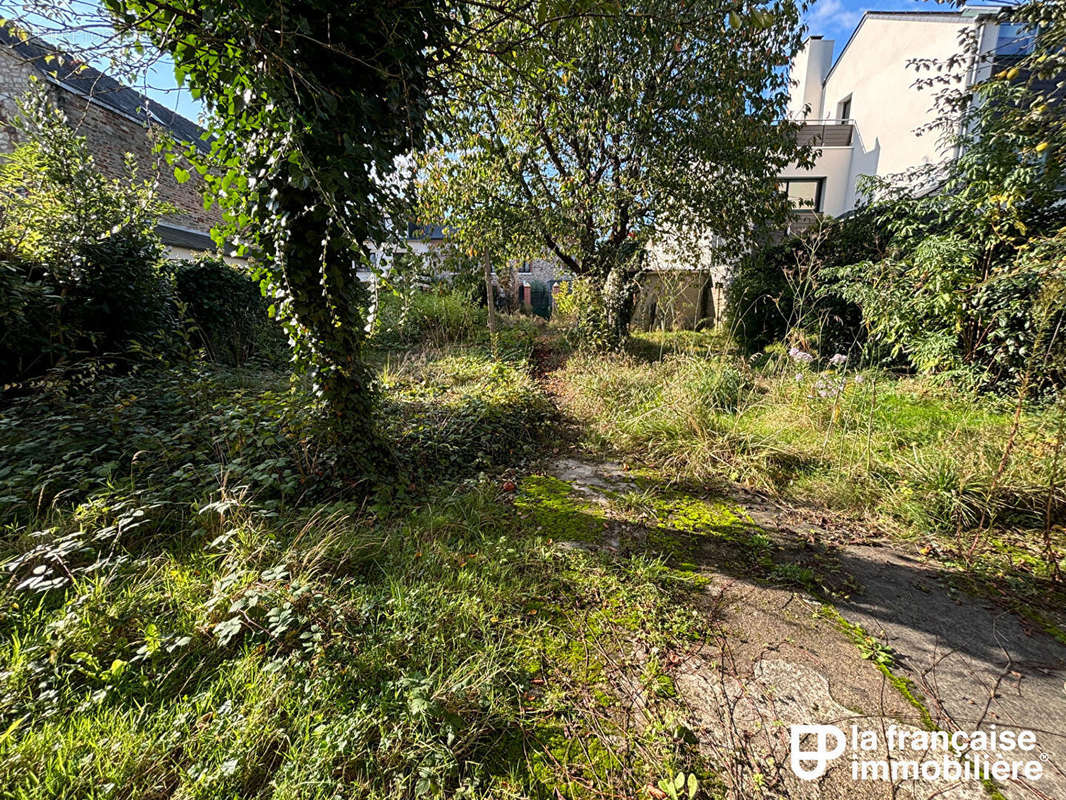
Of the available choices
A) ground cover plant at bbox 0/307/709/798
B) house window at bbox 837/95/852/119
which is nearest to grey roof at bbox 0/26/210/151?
ground cover plant at bbox 0/307/709/798

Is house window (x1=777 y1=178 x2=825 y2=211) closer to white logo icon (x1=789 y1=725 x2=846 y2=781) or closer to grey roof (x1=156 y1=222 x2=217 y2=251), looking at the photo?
white logo icon (x1=789 y1=725 x2=846 y2=781)

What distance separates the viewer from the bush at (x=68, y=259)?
3426mm

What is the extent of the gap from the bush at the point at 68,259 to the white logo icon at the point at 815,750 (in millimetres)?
5380

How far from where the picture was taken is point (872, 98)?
1111 cm

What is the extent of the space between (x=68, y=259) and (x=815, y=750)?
6.37m

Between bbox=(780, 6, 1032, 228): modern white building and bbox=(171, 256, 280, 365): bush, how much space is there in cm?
914

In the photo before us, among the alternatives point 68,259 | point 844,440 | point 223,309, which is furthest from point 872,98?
point 68,259

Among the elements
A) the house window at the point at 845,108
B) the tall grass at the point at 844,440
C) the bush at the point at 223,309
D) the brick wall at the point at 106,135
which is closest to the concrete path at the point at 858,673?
the tall grass at the point at 844,440

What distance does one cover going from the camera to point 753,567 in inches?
89.3

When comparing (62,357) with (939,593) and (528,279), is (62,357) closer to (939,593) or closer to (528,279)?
(939,593)

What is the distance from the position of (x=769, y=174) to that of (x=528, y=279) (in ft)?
72.4

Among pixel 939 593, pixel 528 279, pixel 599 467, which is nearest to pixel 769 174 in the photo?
pixel 599 467

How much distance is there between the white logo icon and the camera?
1269mm

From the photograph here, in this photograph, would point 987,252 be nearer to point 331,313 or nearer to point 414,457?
point 414,457
